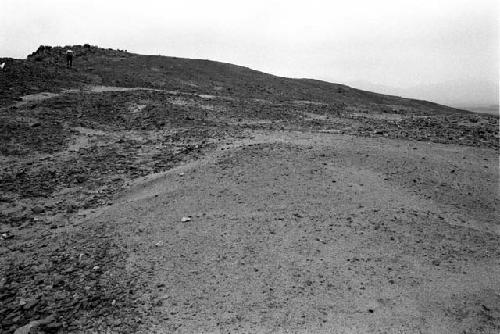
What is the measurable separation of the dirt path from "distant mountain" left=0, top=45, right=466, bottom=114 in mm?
11252

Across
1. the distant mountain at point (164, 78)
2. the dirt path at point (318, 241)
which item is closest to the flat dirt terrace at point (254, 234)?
the dirt path at point (318, 241)

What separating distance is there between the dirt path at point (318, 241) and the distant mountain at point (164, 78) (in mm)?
11252

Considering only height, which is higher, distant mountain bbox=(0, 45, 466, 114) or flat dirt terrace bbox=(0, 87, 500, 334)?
distant mountain bbox=(0, 45, 466, 114)

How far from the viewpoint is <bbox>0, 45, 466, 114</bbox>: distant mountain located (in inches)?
708

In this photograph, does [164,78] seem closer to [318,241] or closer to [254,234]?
[254,234]

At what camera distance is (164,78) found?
72.3ft

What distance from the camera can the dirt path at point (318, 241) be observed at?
3930 millimetres

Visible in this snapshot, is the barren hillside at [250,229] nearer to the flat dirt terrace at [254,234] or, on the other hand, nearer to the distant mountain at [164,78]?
the flat dirt terrace at [254,234]

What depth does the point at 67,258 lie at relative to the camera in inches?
195

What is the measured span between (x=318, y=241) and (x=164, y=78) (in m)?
18.9

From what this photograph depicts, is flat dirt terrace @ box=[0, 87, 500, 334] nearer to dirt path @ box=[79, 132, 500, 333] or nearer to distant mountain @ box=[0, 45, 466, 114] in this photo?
dirt path @ box=[79, 132, 500, 333]

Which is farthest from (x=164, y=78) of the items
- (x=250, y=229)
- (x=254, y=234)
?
(x=254, y=234)

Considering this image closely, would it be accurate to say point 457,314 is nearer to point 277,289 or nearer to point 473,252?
point 473,252

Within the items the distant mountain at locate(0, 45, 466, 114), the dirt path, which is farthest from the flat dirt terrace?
the distant mountain at locate(0, 45, 466, 114)
